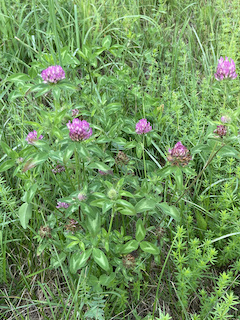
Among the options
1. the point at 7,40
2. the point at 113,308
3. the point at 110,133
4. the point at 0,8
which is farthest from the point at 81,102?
the point at 0,8

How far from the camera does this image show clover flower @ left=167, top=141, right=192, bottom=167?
5.11 feet

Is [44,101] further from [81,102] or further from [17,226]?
[17,226]

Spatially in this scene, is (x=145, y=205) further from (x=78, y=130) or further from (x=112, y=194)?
(x=78, y=130)

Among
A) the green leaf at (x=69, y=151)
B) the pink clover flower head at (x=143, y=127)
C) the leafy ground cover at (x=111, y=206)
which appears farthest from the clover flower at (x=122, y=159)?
the green leaf at (x=69, y=151)

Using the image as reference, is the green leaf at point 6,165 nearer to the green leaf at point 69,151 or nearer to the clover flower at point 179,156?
the green leaf at point 69,151

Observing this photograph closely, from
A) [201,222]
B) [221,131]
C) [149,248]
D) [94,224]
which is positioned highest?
[221,131]

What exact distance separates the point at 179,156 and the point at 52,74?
0.71 m

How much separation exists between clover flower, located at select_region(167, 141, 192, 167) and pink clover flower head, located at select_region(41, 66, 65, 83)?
2.12 feet

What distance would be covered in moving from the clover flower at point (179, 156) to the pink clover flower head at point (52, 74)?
2.12 feet

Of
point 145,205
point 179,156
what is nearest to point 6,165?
point 145,205

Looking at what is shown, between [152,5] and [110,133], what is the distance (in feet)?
6.30

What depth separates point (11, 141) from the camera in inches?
94.2

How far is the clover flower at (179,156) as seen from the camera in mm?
1558

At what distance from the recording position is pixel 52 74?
1.60m
